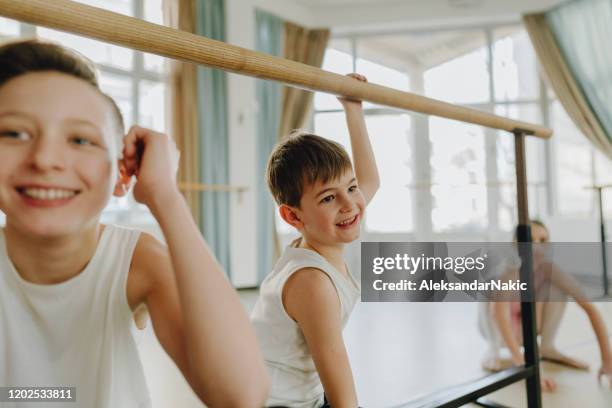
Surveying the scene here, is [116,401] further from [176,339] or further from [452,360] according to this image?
[452,360]

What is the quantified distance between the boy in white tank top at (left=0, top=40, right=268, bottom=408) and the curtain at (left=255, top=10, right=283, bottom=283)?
3214mm

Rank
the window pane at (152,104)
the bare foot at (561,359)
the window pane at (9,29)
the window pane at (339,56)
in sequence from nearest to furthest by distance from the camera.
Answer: the bare foot at (561,359) < the window pane at (9,29) < the window pane at (152,104) < the window pane at (339,56)

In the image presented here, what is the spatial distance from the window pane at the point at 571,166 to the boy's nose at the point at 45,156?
14.8 feet

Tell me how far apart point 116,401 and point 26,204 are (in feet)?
0.84

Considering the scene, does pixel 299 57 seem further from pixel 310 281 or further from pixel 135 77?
pixel 310 281

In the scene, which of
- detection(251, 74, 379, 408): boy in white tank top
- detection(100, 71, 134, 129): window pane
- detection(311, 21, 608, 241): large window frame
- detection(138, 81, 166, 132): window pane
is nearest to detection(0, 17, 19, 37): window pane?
detection(100, 71, 134, 129): window pane

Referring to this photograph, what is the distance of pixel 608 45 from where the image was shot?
12.1 feet

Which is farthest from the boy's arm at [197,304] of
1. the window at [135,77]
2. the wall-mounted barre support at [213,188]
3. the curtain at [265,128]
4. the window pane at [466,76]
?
the window pane at [466,76]

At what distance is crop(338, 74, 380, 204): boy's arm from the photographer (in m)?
0.91

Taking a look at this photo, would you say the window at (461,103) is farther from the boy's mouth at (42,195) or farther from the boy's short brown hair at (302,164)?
the boy's mouth at (42,195)

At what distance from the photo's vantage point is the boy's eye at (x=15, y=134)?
0.45 m

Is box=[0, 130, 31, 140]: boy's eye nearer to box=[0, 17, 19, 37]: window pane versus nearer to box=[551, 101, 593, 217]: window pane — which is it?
box=[0, 17, 19, 37]: window pane

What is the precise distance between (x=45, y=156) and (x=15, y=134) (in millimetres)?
40

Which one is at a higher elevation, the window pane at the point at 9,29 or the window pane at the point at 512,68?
the window pane at the point at 512,68
